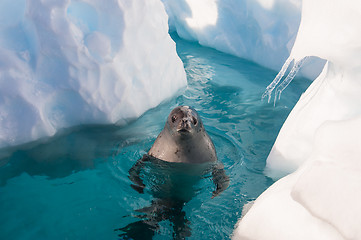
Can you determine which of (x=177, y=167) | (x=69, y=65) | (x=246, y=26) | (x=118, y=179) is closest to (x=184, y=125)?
(x=177, y=167)

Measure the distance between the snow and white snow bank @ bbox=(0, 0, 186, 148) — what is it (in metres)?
2.38

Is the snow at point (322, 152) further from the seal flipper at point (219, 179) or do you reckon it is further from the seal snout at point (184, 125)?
the seal snout at point (184, 125)

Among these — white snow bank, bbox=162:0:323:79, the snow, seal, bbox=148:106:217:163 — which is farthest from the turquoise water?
white snow bank, bbox=162:0:323:79

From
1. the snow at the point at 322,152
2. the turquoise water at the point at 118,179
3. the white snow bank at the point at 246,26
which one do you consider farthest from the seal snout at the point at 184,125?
the white snow bank at the point at 246,26

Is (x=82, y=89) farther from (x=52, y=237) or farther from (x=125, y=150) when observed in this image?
(x=52, y=237)

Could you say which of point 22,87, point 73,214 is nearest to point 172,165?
point 73,214

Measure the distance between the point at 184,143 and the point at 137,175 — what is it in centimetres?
61

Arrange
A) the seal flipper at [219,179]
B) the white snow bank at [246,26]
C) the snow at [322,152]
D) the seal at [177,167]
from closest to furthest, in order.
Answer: the snow at [322,152] < the seal at [177,167] < the seal flipper at [219,179] < the white snow bank at [246,26]

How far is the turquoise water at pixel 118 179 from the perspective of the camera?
337cm

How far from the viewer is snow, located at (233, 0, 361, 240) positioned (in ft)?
7.74

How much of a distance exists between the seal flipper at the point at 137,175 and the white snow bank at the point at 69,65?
4.13 feet

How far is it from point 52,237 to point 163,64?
12.2 feet

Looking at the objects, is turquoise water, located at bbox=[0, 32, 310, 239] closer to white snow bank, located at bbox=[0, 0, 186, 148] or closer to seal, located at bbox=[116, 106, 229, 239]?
seal, located at bbox=[116, 106, 229, 239]

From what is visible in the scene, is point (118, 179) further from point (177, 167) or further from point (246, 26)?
point (246, 26)
